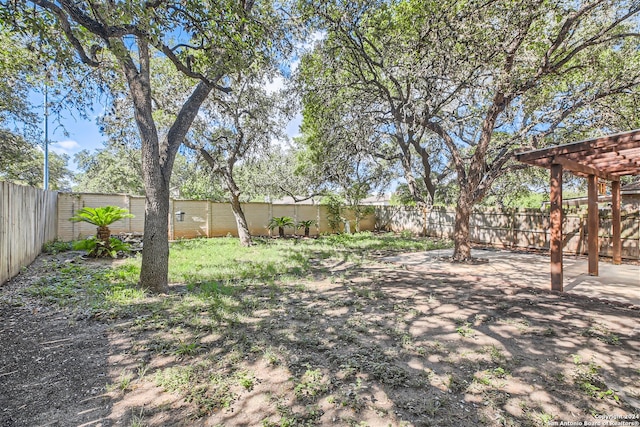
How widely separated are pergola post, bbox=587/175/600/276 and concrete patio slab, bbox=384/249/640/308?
0.25 m

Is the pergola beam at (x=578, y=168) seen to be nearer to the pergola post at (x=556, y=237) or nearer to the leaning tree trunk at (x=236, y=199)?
the pergola post at (x=556, y=237)

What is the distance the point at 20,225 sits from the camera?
15.9 feet

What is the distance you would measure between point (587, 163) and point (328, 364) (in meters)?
5.89

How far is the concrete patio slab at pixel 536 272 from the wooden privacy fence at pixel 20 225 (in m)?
6.97

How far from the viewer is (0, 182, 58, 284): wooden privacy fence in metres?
4.12

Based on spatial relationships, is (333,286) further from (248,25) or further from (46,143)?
(46,143)

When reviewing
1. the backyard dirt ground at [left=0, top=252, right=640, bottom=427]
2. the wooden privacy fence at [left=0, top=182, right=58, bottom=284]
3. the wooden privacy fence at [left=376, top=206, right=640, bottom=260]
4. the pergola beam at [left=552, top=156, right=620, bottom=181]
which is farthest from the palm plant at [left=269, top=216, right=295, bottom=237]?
the pergola beam at [left=552, top=156, right=620, bottom=181]

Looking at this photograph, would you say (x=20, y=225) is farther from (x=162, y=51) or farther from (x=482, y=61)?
(x=482, y=61)

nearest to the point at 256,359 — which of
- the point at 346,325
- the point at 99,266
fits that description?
the point at 346,325

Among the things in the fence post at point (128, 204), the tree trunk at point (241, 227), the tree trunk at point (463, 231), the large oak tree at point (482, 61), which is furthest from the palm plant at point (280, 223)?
the tree trunk at point (463, 231)

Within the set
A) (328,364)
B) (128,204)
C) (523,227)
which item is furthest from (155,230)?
(523,227)

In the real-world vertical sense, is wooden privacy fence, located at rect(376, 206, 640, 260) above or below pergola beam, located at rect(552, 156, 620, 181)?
below

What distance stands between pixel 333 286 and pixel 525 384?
2.98 meters

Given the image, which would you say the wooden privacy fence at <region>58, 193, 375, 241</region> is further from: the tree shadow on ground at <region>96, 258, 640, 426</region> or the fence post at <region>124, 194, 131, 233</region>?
the tree shadow on ground at <region>96, 258, 640, 426</region>
